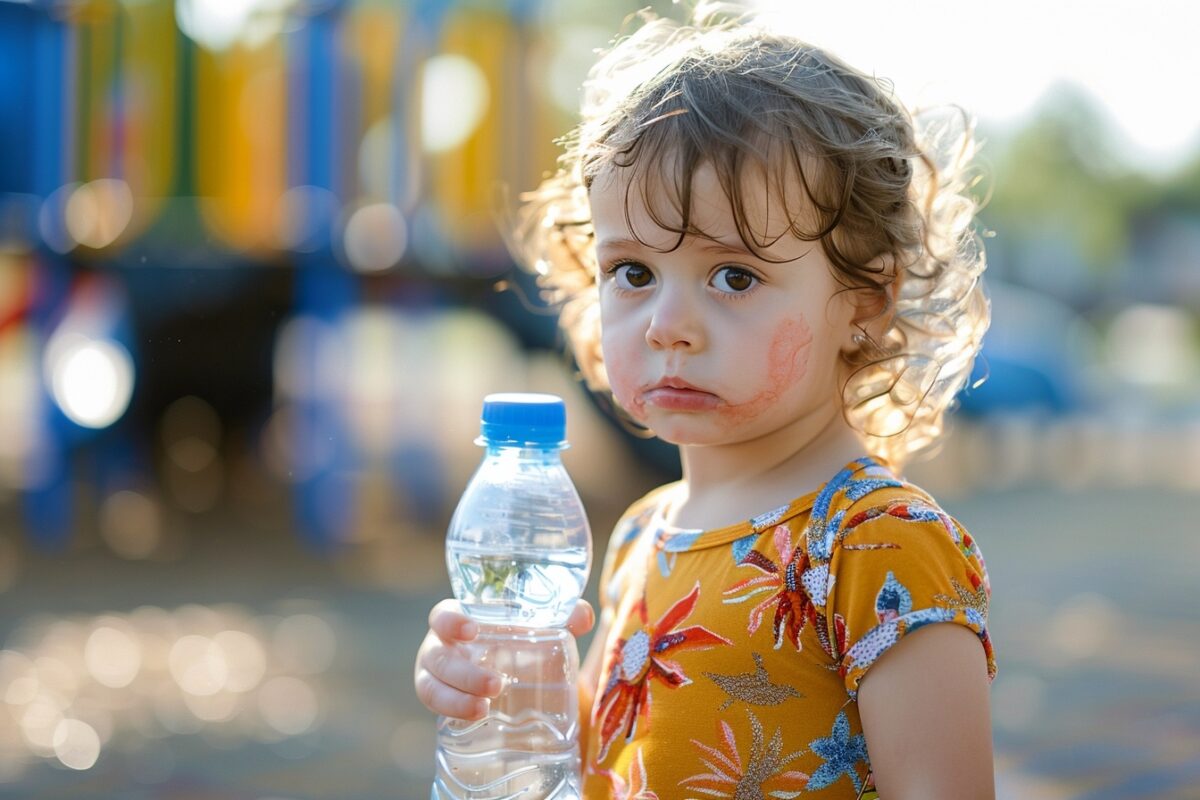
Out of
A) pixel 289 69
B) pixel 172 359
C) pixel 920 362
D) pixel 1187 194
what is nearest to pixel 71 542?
pixel 172 359

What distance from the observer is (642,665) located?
1.73 meters

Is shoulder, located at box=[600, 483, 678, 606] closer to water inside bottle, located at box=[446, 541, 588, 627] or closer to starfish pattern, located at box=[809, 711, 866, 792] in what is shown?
water inside bottle, located at box=[446, 541, 588, 627]

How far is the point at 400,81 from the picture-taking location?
7.31 meters

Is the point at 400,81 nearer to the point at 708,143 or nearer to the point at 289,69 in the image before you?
the point at 289,69

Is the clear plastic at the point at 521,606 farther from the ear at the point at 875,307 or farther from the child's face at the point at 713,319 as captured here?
the ear at the point at 875,307

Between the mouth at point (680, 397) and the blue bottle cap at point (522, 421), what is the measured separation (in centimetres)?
12

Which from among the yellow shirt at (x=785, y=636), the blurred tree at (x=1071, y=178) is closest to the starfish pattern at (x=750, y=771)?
the yellow shirt at (x=785, y=636)

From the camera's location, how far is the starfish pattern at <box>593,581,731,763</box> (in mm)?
1683

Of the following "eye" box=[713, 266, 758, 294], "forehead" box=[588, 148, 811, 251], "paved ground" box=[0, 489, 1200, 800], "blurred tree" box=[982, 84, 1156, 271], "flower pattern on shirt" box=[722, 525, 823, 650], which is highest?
"blurred tree" box=[982, 84, 1156, 271]

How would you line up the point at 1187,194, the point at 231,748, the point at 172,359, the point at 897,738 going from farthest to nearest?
the point at 1187,194 < the point at 172,359 < the point at 231,748 < the point at 897,738

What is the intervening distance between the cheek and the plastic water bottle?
193 mm

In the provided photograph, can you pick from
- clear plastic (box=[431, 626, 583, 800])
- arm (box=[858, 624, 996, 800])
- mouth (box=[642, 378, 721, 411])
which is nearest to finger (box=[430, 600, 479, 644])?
clear plastic (box=[431, 626, 583, 800])

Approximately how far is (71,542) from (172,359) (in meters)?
1.38

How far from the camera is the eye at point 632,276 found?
1.72m
